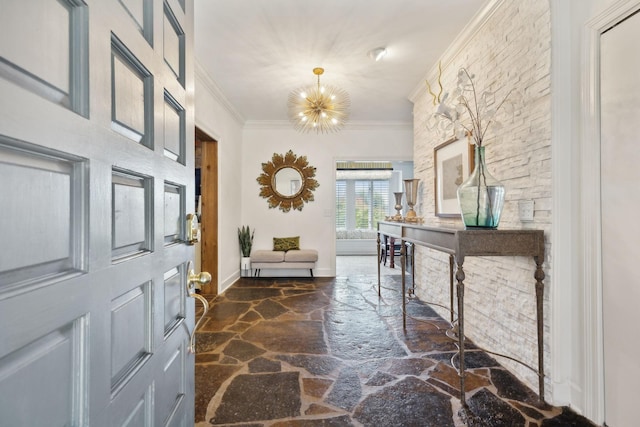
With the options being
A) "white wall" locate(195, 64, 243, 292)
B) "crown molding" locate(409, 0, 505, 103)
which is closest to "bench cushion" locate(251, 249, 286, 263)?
"white wall" locate(195, 64, 243, 292)

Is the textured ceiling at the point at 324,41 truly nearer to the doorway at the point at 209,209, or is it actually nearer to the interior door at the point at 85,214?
the doorway at the point at 209,209

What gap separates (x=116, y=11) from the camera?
599 mm

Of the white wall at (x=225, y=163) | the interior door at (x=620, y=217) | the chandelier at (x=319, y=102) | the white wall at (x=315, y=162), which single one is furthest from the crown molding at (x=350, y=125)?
the interior door at (x=620, y=217)

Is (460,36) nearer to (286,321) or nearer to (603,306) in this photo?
(603,306)

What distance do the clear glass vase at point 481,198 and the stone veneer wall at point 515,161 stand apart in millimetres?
241

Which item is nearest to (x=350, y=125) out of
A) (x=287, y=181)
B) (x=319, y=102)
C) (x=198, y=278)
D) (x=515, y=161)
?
(x=287, y=181)

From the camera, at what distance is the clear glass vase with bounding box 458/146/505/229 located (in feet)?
5.97

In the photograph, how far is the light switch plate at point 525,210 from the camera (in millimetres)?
1854

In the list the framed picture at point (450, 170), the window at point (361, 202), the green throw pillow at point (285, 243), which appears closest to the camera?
the framed picture at point (450, 170)

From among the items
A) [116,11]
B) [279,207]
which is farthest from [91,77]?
[279,207]

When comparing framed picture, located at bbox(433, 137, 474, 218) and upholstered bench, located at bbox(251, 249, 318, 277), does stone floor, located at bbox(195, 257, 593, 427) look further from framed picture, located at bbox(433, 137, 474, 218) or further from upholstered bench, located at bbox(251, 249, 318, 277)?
upholstered bench, located at bbox(251, 249, 318, 277)

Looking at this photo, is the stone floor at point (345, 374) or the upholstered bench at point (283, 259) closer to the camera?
the stone floor at point (345, 374)

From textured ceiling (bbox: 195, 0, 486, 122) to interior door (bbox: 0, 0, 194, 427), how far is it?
181 centimetres

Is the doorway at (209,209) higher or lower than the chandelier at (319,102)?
lower
